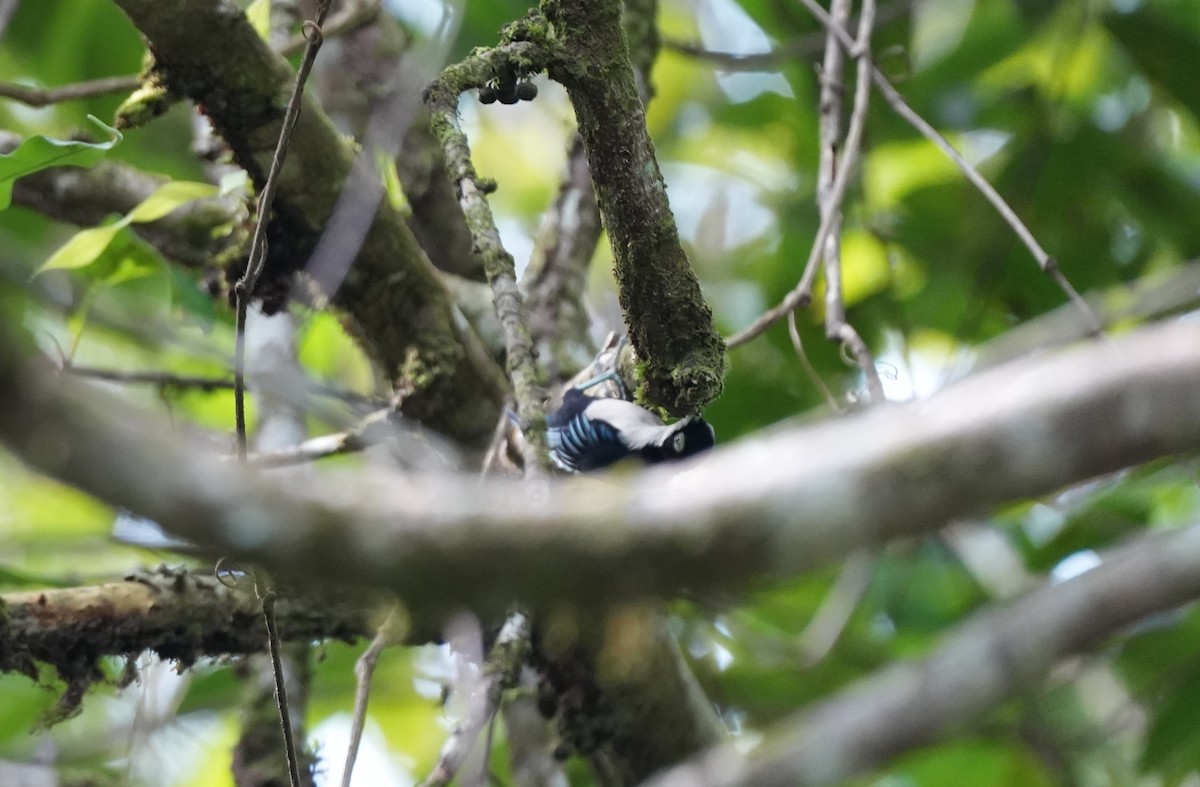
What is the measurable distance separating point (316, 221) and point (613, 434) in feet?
1.66

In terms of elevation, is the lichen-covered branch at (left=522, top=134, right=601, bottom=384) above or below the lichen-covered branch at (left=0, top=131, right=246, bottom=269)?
below

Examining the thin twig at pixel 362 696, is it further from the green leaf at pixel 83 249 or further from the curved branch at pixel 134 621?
the green leaf at pixel 83 249

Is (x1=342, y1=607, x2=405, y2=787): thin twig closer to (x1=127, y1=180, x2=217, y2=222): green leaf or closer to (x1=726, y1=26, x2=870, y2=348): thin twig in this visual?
(x1=726, y1=26, x2=870, y2=348): thin twig

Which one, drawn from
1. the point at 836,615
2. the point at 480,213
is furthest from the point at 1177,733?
the point at 480,213

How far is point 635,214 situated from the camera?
3.79 ft

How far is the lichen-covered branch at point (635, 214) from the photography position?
3.56ft

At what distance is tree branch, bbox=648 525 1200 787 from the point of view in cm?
70

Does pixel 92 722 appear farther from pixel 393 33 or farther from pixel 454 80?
pixel 454 80

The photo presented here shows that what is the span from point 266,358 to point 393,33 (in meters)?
0.83

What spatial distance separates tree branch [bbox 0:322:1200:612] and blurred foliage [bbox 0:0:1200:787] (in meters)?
1.41

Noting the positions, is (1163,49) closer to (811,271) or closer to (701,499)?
(811,271)

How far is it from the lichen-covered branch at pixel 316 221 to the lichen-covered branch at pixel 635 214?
0.48 m

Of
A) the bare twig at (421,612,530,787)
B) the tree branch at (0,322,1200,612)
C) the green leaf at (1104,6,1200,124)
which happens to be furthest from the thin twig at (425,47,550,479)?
the green leaf at (1104,6,1200,124)

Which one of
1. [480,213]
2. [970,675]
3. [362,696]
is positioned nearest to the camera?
[970,675]
